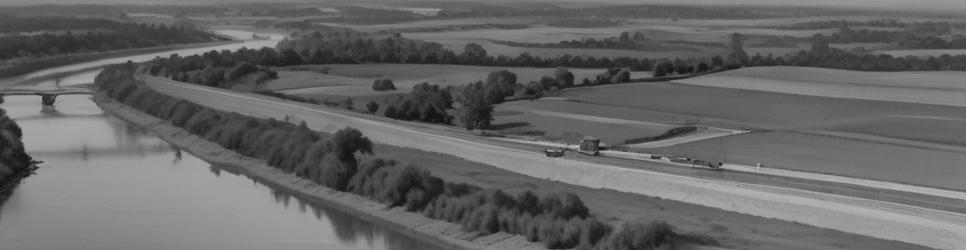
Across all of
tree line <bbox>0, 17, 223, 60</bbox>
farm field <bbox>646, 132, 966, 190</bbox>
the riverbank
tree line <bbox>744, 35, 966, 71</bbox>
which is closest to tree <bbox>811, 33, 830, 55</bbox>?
tree line <bbox>744, 35, 966, 71</bbox>

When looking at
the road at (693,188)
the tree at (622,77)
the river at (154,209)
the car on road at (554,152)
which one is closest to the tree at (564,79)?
the tree at (622,77)

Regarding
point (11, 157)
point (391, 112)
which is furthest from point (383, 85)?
point (11, 157)

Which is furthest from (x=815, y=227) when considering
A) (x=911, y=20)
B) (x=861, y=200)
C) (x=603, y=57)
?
(x=911, y=20)

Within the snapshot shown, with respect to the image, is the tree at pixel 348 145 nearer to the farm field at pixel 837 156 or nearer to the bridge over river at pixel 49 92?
the farm field at pixel 837 156

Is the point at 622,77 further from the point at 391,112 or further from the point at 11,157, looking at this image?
the point at 11,157

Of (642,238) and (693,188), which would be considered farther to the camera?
(693,188)

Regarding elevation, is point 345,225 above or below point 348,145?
below
